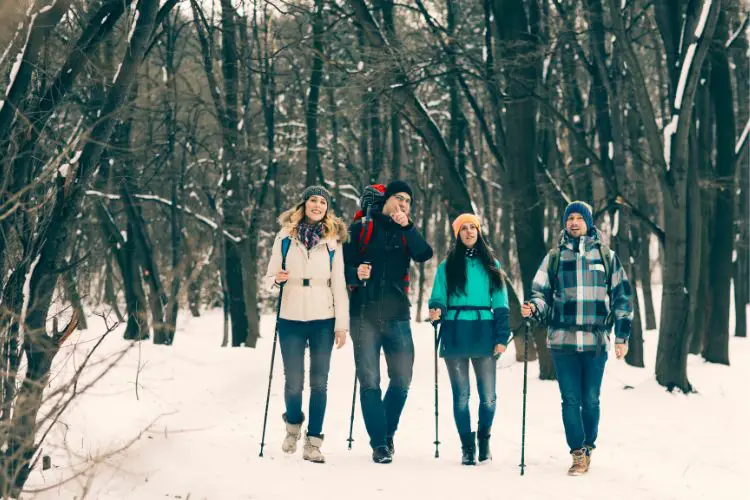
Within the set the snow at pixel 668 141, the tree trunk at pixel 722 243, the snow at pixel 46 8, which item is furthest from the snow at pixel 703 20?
the snow at pixel 46 8

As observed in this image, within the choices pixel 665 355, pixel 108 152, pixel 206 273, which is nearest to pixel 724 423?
pixel 665 355

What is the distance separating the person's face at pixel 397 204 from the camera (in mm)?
7191

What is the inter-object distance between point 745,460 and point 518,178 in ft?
19.6

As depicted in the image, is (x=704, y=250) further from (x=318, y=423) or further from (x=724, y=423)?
(x=318, y=423)

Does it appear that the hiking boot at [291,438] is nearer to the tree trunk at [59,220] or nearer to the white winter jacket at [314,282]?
the white winter jacket at [314,282]

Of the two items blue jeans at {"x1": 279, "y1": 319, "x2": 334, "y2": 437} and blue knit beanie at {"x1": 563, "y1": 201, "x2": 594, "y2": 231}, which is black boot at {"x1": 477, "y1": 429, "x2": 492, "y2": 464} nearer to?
blue jeans at {"x1": 279, "y1": 319, "x2": 334, "y2": 437}

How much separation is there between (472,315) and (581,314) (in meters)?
0.83

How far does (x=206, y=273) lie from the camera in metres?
34.8

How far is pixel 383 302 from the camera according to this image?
23.0 ft

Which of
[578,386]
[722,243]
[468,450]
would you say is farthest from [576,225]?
[722,243]

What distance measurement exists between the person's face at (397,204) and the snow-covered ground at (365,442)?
1.97m

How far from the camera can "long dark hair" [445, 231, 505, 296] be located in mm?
7133

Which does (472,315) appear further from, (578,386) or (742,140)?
(742,140)

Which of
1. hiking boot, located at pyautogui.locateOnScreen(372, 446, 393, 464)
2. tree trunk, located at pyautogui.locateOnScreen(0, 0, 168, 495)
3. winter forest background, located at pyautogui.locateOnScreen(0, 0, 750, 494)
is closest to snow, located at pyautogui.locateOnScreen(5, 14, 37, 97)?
winter forest background, located at pyautogui.locateOnScreen(0, 0, 750, 494)
